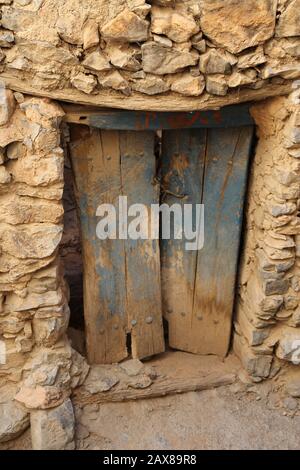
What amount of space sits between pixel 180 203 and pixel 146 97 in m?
0.81

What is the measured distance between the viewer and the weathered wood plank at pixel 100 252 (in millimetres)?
3045

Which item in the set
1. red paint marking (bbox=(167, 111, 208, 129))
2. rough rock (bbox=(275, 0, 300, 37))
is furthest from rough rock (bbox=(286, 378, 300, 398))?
rough rock (bbox=(275, 0, 300, 37))

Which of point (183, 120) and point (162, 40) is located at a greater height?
point (162, 40)

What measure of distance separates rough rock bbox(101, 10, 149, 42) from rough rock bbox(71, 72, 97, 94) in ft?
0.67

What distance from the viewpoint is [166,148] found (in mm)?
3217

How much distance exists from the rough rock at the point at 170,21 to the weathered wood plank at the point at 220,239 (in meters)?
0.72

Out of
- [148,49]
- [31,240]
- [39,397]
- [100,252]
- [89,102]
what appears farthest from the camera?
[100,252]

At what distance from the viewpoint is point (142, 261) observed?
3379 mm

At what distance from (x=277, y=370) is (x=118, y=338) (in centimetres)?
105

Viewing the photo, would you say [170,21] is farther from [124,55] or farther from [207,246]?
[207,246]

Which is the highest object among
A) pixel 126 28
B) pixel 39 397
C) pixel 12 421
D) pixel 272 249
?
pixel 126 28

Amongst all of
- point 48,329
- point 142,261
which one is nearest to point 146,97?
point 142,261

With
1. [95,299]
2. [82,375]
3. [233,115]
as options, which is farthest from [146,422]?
[233,115]

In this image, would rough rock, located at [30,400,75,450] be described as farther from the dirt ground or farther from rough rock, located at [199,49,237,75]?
rough rock, located at [199,49,237,75]
